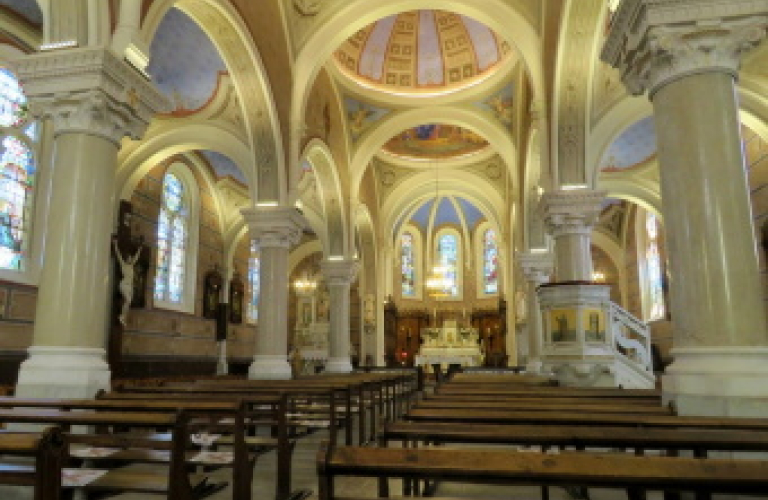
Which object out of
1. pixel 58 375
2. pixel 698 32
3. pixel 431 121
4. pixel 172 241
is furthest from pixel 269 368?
pixel 431 121

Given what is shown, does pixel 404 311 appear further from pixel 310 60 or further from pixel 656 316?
pixel 310 60

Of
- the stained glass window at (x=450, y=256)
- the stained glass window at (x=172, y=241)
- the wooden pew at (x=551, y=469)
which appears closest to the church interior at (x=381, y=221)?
the wooden pew at (x=551, y=469)

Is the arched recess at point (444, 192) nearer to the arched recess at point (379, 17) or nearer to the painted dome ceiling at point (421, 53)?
the painted dome ceiling at point (421, 53)

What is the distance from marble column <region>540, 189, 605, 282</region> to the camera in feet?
34.0

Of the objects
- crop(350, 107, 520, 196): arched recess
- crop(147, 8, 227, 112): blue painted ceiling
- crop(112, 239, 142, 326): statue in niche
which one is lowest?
crop(112, 239, 142, 326): statue in niche

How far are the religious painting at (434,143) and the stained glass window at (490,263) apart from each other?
7129mm

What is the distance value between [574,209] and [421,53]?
1083 cm

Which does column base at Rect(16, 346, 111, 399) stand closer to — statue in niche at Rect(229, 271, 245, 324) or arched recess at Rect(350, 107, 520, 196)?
arched recess at Rect(350, 107, 520, 196)

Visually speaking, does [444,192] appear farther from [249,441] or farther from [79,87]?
[249,441]

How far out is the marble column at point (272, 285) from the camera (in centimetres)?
1134

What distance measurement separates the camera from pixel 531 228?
668 inches

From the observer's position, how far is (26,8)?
10312mm

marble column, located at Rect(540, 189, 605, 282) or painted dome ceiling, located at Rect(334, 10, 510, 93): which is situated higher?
painted dome ceiling, located at Rect(334, 10, 510, 93)

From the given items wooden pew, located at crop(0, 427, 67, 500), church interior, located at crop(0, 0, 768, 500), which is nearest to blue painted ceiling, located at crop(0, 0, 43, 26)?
church interior, located at crop(0, 0, 768, 500)
